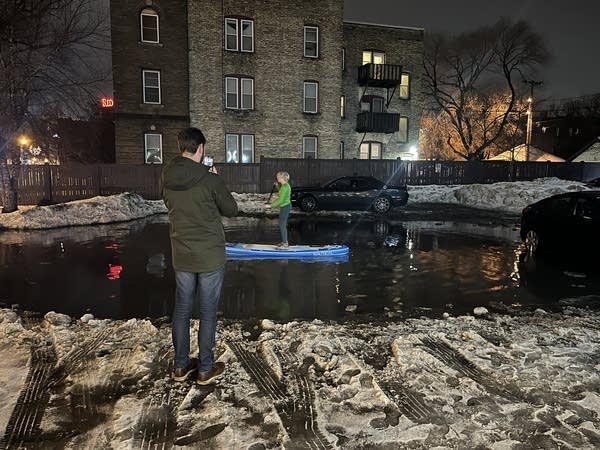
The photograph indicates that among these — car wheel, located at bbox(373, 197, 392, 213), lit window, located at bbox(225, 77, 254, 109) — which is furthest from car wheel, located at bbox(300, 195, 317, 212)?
lit window, located at bbox(225, 77, 254, 109)

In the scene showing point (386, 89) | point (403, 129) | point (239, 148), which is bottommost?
point (239, 148)

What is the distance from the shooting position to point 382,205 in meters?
20.5

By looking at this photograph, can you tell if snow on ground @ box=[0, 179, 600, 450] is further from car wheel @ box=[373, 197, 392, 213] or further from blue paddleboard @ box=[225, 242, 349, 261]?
car wheel @ box=[373, 197, 392, 213]

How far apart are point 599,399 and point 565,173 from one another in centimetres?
3549

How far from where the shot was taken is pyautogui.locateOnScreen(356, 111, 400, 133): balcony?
32.3m

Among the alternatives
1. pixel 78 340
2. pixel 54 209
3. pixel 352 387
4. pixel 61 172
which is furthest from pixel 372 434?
pixel 61 172

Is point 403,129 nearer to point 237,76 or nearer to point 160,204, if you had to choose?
point 237,76

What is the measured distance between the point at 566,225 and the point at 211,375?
9158 millimetres

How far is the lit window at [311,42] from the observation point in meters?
29.8

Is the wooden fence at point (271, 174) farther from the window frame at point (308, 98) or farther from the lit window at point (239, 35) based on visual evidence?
the lit window at point (239, 35)

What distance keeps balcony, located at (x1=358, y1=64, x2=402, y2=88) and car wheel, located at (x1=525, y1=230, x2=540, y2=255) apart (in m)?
22.8

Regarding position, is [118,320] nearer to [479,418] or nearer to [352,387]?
[352,387]

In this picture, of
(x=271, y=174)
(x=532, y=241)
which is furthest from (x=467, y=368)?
(x=271, y=174)

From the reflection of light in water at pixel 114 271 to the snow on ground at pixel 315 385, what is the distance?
2278 mm
